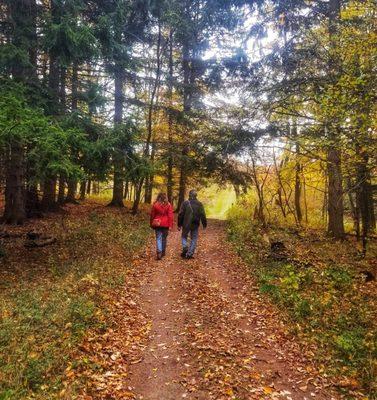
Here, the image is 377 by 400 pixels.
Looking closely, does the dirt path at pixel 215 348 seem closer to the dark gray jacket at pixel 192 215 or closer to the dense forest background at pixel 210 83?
the dark gray jacket at pixel 192 215

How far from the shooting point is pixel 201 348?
6.26 metres

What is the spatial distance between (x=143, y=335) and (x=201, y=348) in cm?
124

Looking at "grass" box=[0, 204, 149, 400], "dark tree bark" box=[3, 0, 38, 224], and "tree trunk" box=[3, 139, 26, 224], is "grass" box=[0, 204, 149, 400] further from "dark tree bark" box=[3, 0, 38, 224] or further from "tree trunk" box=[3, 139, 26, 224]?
"dark tree bark" box=[3, 0, 38, 224]

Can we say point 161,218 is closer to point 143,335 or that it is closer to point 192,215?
point 192,215

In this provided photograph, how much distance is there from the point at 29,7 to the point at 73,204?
1270 cm

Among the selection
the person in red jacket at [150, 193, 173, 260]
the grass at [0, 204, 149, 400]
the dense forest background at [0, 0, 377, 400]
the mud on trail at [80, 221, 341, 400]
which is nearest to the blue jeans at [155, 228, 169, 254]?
the person in red jacket at [150, 193, 173, 260]

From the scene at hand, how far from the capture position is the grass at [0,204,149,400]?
16.9 ft

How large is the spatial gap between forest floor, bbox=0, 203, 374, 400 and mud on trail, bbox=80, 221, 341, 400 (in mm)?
19

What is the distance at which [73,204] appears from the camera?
2208 cm

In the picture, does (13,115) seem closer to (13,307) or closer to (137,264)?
(13,307)

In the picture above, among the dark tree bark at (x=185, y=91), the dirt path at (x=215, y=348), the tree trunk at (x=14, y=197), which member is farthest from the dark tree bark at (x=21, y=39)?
the dark tree bark at (x=185, y=91)

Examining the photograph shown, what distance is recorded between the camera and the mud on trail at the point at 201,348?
17.1 feet

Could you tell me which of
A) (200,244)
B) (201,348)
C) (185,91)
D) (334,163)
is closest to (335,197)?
(334,163)

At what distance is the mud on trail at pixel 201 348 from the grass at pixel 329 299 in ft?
1.24
